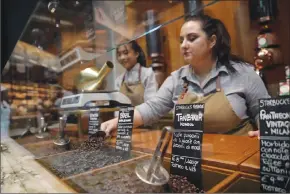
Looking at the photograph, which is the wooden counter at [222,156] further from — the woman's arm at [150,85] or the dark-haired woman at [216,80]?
the woman's arm at [150,85]

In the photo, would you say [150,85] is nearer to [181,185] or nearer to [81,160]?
[81,160]

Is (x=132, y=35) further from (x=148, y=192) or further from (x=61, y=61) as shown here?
(x=61, y=61)

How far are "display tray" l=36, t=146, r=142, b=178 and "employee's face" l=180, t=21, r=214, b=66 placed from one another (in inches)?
16.1

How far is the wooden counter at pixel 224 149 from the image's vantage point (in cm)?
65

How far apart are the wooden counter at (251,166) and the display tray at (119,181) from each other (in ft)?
0.13

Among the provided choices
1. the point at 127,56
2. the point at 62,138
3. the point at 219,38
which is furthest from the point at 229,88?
the point at 62,138

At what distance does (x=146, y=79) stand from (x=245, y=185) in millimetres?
670

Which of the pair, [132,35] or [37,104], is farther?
[37,104]

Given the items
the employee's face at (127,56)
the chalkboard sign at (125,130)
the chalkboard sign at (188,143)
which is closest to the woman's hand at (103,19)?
the employee's face at (127,56)

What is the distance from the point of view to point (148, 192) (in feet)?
1.83

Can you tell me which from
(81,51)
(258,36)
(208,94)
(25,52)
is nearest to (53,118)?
(25,52)

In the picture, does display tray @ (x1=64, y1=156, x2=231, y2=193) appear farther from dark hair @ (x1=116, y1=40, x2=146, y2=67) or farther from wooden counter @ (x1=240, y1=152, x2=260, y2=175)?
dark hair @ (x1=116, y1=40, x2=146, y2=67)

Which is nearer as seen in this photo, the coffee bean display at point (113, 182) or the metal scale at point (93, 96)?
the coffee bean display at point (113, 182)

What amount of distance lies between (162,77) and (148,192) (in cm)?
59
